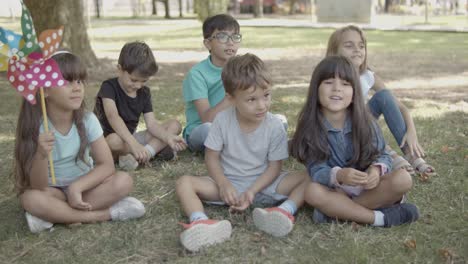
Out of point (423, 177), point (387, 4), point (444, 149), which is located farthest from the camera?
point (387, 4)

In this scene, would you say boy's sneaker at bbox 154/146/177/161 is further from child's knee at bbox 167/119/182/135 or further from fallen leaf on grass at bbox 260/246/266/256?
fallen leaf on grass at bbox 260/246/266/256

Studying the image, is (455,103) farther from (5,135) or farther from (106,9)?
(106,9)

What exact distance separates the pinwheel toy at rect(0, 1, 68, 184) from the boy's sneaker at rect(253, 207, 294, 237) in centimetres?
121

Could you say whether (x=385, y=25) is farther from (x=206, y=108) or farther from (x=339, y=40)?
(x=206, y=108)

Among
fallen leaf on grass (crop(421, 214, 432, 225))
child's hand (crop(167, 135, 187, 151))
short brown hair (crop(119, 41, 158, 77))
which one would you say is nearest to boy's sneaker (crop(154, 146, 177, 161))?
child's hand (crop(167, 135, 187, 151))

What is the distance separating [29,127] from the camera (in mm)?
3016

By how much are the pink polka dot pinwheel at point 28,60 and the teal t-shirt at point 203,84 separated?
143cm

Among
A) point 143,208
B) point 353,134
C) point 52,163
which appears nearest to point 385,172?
point 353,134

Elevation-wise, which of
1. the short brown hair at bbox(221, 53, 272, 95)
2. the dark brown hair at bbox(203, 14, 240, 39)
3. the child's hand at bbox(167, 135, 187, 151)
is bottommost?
the child's hand at bbox(167, 135, 187, 151)

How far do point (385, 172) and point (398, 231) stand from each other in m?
0.32

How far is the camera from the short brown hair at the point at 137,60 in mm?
3879

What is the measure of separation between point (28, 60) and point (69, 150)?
0.55 metres

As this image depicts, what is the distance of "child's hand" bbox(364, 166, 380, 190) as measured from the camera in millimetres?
2946

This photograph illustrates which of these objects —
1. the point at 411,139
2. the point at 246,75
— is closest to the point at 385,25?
the point at 411,139
